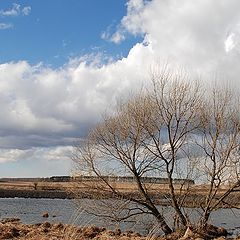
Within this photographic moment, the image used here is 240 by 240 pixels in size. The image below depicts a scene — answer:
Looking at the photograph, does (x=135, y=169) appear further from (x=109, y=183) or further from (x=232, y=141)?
(x=232, y=141)

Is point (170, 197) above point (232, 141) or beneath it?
beneath

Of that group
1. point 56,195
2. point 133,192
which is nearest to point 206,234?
point 133,192

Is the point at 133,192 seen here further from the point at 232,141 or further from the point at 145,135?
the point at 232,141

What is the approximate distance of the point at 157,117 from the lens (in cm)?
Result: 2247

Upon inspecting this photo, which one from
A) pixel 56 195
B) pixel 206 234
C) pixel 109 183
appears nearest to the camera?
pixel 206 234

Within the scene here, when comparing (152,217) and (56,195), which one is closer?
(152,217)

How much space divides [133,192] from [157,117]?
379 centimetres

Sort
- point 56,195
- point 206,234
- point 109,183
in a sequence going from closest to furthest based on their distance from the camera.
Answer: point 206,234 < point 109,183 < point 56,195

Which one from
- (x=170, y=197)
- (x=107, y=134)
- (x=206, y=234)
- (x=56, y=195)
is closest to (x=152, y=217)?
(x=170, y=197)

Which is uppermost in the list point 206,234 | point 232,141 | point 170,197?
Result: point 232,141

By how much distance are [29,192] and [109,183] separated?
67.6 meters

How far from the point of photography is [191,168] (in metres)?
22.4

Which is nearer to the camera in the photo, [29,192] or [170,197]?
[170,197]

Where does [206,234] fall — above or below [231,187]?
below
